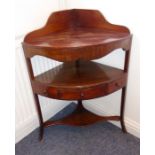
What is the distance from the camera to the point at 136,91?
139cm

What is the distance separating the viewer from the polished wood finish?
108cm

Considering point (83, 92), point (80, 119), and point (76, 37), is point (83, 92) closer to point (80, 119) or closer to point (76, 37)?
point (76, 37)

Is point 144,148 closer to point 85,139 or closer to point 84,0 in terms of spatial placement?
point 85,139

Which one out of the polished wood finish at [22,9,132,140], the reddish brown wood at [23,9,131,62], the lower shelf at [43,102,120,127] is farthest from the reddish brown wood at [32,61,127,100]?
the lower shelf at [43,102,120,127]

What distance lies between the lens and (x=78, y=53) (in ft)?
3.47

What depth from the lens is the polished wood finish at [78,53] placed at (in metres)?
1.08

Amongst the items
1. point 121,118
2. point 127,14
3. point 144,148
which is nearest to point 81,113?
point 121,118

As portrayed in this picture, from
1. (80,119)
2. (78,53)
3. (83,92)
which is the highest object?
(78,53)

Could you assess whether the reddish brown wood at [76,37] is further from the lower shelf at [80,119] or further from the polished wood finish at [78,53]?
the lower shelf at [80,119]

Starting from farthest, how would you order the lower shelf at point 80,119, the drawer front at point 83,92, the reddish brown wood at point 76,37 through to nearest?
the lower shelf at point 80,119
the drawer front at point 83,92
the reddish brown wood at point 76,37

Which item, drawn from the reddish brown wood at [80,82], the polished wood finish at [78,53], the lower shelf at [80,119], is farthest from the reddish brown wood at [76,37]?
the lower shelf at [80,119]

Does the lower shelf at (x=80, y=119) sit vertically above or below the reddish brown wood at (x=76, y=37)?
below

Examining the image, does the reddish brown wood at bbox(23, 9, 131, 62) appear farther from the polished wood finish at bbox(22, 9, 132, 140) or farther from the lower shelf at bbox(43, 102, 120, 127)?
the lower shelf at bbox(43, 102, 120, 127)

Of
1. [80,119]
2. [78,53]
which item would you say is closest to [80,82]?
[78,53]
